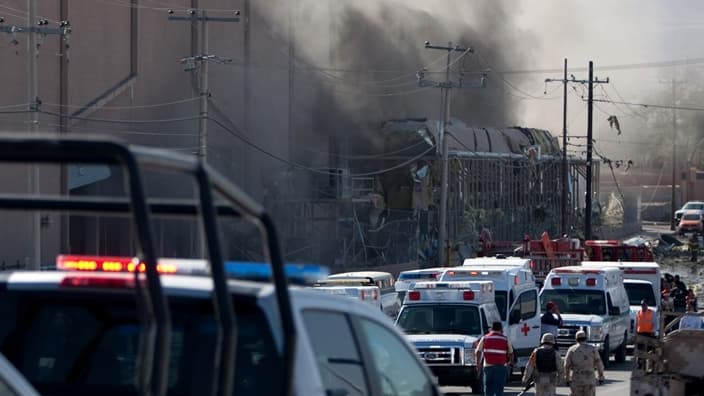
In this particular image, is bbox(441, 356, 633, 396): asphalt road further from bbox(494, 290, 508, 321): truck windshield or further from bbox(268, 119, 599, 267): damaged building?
bbox(268, 119, 599, 267): damaged building

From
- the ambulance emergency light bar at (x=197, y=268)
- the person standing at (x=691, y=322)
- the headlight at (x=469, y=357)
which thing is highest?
the ambulance emergency light bar at (x=197, y=268)

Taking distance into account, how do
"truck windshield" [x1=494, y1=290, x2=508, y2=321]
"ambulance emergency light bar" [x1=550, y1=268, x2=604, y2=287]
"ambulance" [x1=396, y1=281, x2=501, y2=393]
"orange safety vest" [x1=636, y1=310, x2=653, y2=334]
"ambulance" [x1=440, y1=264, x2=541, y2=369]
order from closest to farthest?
"ambulance" [x1=396, y1=281, x2=501, y2=393] < "orange safety vest" [x1=636, y1=310, x2=653, y2=334] < "ambulance" [x1=440, y1=264, x2=541, y2=369] < "truck windshield" [x1=494, y1=290, x2=508, y2=321] < "ambulance emergency light bar" [x1=550, y1=268, x2=604, y2=287]

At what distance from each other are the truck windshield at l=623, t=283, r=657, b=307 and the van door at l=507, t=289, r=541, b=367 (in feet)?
22.4

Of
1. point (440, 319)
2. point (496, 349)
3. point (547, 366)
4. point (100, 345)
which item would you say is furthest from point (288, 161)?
point (100, 345)

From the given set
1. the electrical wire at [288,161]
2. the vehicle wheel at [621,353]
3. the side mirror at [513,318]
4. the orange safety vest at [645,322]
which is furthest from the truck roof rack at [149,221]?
the electrical wire at [288,161]

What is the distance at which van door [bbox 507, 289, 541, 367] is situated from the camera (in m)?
23.1

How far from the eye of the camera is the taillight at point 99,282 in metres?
4.85

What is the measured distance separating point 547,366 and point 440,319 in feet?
13.1

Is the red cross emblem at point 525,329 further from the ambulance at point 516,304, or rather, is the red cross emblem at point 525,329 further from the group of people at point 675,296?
the group of people at point 675,296

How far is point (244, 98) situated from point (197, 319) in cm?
4554

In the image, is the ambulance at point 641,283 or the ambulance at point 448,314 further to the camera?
the ambulance at point 641,283

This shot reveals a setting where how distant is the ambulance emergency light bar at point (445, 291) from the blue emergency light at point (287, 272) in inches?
644

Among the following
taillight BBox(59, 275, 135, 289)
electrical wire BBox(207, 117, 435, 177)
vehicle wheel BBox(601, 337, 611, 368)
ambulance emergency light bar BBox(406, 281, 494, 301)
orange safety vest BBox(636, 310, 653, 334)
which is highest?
electrical wire BBox(207, 117, 435, 177)

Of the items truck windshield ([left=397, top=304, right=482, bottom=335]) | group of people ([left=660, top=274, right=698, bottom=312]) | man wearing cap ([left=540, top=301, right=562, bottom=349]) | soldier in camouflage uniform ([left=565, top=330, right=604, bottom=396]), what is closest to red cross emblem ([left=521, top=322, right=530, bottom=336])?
man wearing cap ([left=540, top=301, right=562, bottom=349])
